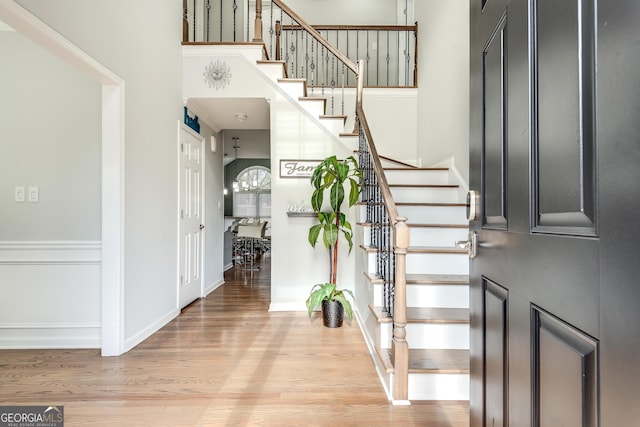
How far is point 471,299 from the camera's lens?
101 centimetres

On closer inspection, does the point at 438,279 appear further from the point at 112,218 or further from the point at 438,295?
the point at 112,218

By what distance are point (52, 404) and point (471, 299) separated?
231cm

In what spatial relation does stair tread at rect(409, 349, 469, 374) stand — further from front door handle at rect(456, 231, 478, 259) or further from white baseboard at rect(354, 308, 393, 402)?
front door handle at rect(456, 231, 478, 259)

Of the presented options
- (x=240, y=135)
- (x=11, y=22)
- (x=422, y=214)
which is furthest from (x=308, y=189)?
(x=240, y=135)

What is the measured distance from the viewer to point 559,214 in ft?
1.83

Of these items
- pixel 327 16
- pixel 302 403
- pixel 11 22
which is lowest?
pixel 302 403

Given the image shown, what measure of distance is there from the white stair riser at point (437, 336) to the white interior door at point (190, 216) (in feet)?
8.33

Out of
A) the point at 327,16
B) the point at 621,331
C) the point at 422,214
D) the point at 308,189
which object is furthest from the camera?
the point at 327,16

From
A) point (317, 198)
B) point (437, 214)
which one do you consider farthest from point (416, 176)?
point (317, 198)

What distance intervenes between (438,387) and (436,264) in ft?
3.12

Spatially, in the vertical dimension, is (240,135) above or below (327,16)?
below

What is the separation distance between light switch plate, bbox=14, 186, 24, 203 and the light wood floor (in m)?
1.19

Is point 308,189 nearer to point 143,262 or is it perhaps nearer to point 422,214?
point 422,214

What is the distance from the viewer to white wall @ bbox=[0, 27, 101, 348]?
2.45 metres
